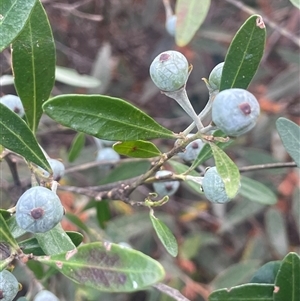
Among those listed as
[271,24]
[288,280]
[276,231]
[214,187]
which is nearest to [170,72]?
Answer: [214,187]

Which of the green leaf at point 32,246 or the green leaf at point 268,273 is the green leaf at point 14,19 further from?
the green leaf at point 268,273

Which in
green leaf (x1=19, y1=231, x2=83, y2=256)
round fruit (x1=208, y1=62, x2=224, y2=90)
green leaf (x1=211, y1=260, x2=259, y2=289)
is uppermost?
round fruit (x1=208, y1=62, x2=224, y2=90)

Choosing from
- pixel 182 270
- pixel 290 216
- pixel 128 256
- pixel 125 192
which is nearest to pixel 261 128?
pixel 290 216

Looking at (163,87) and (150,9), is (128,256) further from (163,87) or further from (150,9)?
(150,9)

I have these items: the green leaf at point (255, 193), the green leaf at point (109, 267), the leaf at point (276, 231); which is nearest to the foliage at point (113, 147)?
the green leaf at point (109, 267)

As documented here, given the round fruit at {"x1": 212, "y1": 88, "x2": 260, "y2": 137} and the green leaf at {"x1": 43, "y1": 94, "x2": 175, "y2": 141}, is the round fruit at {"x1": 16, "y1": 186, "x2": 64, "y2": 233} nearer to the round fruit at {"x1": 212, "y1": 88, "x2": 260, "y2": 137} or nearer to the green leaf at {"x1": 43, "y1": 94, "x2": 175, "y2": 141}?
the green leaf at {"x1": 43, "y1": 94, "x2": 175, "y2": 141}

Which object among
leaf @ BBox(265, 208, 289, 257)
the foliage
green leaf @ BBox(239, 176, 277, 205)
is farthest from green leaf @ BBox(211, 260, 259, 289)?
the foliage
